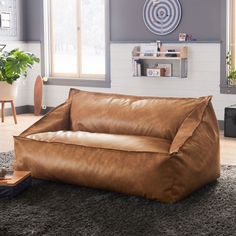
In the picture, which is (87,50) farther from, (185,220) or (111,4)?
(185,220)

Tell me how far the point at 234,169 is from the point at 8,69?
146 inches

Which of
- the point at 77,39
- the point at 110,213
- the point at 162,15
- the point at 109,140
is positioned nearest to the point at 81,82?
the point at 77,39

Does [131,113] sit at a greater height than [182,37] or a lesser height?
lesser

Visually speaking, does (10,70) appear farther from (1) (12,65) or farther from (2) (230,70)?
(2) (230,70)

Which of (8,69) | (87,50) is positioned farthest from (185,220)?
(87,50)

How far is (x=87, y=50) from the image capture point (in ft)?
27.0

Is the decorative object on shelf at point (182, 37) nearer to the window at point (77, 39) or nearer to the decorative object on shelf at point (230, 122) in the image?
the decorative object on shelf at point (230, 122)

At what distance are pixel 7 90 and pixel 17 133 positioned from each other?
819 millimetres

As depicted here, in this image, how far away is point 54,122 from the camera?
175 inches

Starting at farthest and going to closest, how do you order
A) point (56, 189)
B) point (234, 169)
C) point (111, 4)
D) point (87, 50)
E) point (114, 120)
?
point (87, 50) < point (111, 4) < point (234, 169) < point (114, 120) < point (56, 189)

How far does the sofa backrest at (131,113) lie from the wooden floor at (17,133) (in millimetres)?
1192

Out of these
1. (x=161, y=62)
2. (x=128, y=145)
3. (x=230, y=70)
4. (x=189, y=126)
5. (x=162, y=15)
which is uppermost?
(x=162, y=15)

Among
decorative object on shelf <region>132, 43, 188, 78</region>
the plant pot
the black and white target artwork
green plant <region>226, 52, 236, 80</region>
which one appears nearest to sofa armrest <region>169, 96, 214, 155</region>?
green plant <region>226, 52, 236, 80</region>

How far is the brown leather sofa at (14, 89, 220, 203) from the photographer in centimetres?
351
